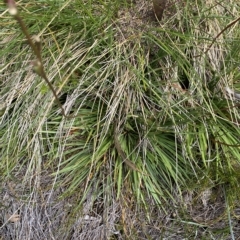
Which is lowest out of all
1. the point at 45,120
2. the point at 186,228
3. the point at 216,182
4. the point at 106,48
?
the point at 186,228

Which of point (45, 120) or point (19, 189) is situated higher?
point (45, 120)

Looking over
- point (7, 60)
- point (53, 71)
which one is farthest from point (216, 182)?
point (7, 60)

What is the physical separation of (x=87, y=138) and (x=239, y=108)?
1.87 ft

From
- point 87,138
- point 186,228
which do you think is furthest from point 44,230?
point 186,228

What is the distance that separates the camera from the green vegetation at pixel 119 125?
4.59ft

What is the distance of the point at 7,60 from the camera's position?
1.48 m

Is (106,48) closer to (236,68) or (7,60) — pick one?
(7,60)

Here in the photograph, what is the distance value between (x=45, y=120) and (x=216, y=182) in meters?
0.67

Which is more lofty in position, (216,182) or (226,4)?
(226,4)

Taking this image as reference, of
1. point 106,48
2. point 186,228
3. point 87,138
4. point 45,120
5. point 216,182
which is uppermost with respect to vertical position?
point 106,48

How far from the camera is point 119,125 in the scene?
1.41 m

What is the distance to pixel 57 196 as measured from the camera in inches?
57.0

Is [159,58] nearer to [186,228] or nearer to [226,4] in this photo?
[226,4]

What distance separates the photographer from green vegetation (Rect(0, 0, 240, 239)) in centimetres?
140
